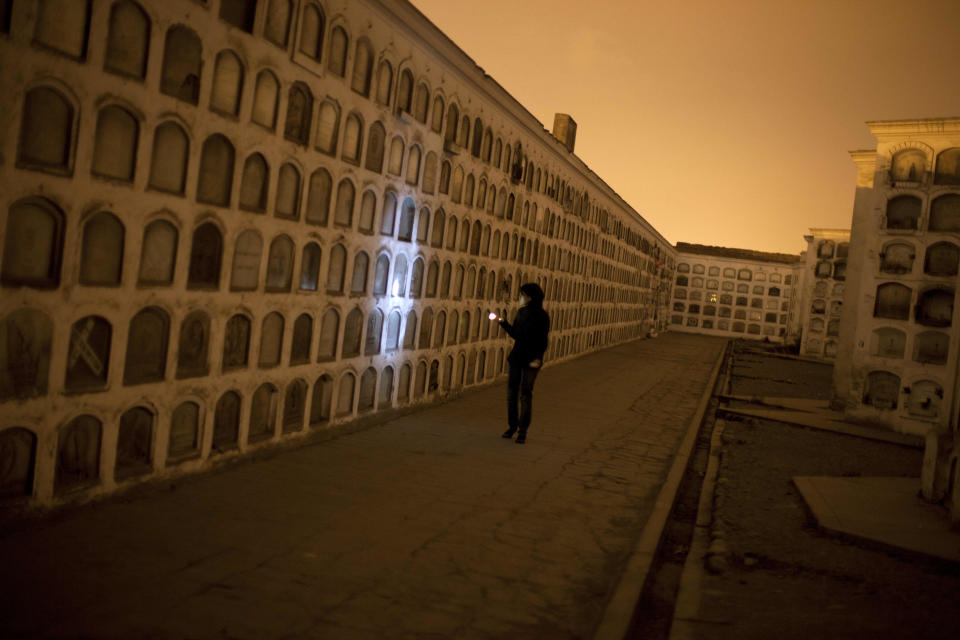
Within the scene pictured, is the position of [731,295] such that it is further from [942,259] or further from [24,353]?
[24,353]

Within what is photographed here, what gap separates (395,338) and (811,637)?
13.6ft

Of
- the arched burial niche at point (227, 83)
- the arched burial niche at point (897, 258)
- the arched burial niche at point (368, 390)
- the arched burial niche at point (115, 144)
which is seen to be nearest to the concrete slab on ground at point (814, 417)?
the arched burial niche at point (897, 258)

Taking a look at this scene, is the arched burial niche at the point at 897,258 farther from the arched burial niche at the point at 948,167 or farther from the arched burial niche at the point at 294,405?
the arched burial niche at the point at 294,405

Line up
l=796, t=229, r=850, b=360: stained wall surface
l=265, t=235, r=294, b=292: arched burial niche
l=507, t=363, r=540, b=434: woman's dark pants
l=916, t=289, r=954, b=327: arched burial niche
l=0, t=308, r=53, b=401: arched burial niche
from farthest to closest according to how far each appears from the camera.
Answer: l=796, t=229, r=850, b=360: stained wall surface
l=916, t=289, r=954, b=327: arched burial niche
l=507, t=363, r=540, b=434: woman's dark pants
l=265, t=235, r=294, b=292: arched burial niche
l=0, t=308, r=53, b=401: arched burial niche

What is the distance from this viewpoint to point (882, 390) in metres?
9.45

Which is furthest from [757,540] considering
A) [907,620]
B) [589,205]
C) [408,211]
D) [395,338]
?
[589,205]

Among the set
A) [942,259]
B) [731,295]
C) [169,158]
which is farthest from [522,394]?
[731,295]

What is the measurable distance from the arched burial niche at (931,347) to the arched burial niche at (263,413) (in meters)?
8.31

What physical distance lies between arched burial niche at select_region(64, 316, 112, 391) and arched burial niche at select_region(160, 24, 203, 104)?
1151 mm

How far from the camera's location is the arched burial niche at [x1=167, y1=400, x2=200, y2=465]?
3.74 m

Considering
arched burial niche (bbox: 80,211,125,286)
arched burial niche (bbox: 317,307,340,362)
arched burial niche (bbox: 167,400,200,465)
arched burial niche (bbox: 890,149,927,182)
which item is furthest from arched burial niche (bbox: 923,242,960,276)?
arched burial niche (bbox: 80,211,125,286)

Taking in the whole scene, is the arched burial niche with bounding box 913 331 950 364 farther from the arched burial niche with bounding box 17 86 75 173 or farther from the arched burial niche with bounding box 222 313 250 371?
the arched burial niche with bounding box 17 86 75 173

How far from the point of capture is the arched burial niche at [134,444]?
3414 mm

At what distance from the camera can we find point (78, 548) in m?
2.82
